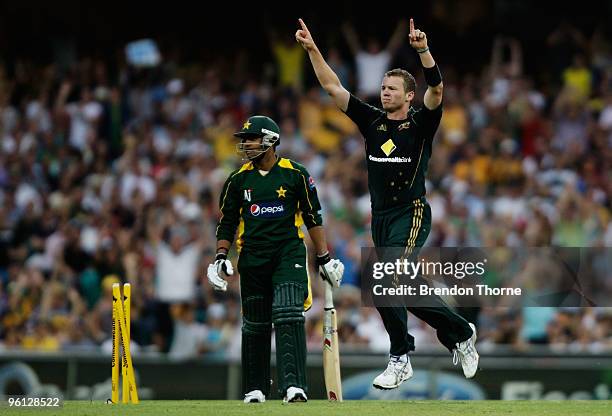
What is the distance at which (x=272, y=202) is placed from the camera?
11.2 m

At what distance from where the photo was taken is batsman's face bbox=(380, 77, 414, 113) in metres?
11.5

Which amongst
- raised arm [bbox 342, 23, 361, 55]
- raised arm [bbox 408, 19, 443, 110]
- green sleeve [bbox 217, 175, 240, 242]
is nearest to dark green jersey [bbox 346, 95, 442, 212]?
raised arm [bbox 408, 19, 443, 110]

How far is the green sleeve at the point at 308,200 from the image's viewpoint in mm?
11266

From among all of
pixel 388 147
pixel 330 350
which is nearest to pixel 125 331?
pixel 330 350

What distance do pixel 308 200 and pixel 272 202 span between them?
295 millimetres

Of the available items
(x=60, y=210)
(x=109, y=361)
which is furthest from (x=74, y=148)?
(x=109, y=361)

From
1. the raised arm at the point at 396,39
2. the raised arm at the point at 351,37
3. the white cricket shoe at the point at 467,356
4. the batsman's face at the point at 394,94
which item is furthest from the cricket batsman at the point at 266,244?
the raised arm at the point at 351,37

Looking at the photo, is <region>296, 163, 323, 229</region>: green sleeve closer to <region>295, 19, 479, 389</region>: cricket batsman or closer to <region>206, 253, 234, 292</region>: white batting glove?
<region>295, 19, 479, 389</region>: cricket batsman

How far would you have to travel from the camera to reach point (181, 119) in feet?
70.6

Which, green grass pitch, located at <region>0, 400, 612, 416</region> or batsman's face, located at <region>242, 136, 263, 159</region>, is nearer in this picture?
green grass pitch, located at <region>0, 400, 612, 416</region>

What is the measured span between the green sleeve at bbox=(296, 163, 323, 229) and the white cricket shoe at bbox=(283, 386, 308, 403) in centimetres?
133

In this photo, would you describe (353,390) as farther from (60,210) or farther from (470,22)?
(470,22)

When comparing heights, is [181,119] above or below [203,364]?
above

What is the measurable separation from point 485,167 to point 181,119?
15.7 ft
